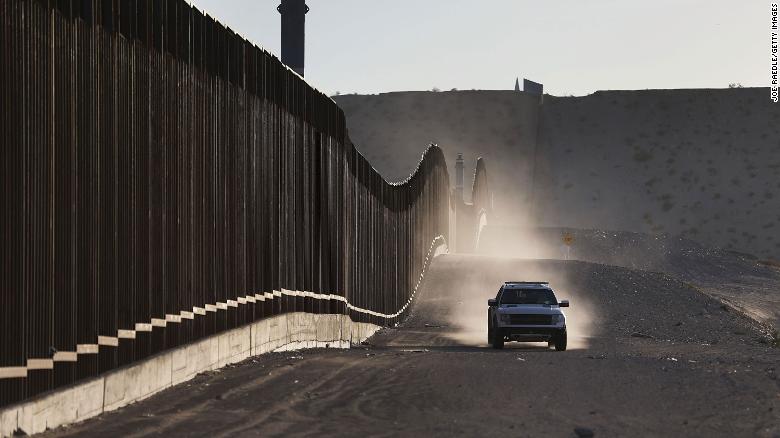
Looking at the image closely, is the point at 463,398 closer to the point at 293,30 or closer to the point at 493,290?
the point at 293,30

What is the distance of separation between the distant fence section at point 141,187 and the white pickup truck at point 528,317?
13.6ft

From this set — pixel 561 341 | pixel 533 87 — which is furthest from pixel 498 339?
pixel 533 87

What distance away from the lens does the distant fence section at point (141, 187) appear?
39.5 feet

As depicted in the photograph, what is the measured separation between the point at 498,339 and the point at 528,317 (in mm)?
908

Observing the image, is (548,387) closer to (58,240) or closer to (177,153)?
(177,153)

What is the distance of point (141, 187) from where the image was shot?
624 inches

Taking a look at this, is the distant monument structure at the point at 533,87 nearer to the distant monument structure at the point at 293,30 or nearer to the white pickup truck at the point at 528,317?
the distant monument structure at the point at 293,30

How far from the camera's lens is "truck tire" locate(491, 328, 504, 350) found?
30.1 metres

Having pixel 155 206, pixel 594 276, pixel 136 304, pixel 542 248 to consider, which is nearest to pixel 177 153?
pixel 155 206

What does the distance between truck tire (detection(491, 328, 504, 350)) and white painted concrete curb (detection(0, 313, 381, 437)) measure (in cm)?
419

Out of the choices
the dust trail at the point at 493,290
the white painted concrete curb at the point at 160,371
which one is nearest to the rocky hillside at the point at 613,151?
the dust trail at the point at 493,290

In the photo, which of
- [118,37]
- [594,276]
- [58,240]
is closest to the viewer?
[58,240]

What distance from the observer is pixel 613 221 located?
141500 mm

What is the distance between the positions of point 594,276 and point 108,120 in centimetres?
4375
